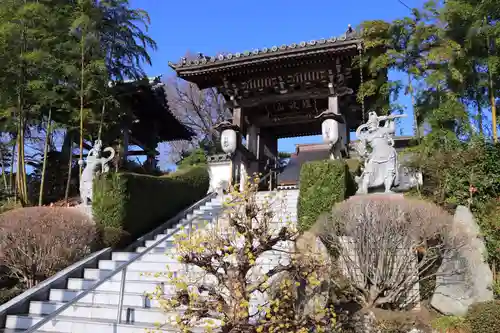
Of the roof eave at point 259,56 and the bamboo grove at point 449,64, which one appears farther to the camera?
the roof eave at point 259,56

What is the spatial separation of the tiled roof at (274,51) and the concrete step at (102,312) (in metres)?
7.09

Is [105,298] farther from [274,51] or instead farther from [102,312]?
[274,51]

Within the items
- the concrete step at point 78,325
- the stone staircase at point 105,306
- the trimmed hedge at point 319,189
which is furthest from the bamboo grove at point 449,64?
the concrete step at point 78,325

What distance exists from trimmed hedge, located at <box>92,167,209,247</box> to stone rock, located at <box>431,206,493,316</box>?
16.3ft

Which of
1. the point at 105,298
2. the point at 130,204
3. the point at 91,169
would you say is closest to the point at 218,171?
the point at 91,169

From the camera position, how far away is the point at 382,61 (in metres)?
8.37

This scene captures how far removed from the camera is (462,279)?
439 cm

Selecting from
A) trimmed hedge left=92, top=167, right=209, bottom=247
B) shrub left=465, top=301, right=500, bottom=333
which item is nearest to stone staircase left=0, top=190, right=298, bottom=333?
trimmed hedge left=92, top=167, right=209, bottom=247

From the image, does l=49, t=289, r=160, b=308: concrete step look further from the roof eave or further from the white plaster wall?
the roof eave

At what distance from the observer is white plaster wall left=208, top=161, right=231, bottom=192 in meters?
10.4

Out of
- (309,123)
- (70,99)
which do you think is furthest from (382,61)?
(70,99)

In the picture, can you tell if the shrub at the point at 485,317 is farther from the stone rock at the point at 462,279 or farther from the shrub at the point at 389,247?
the shrub at the point at 389,247

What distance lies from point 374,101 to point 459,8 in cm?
366

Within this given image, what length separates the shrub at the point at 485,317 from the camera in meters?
3.74
